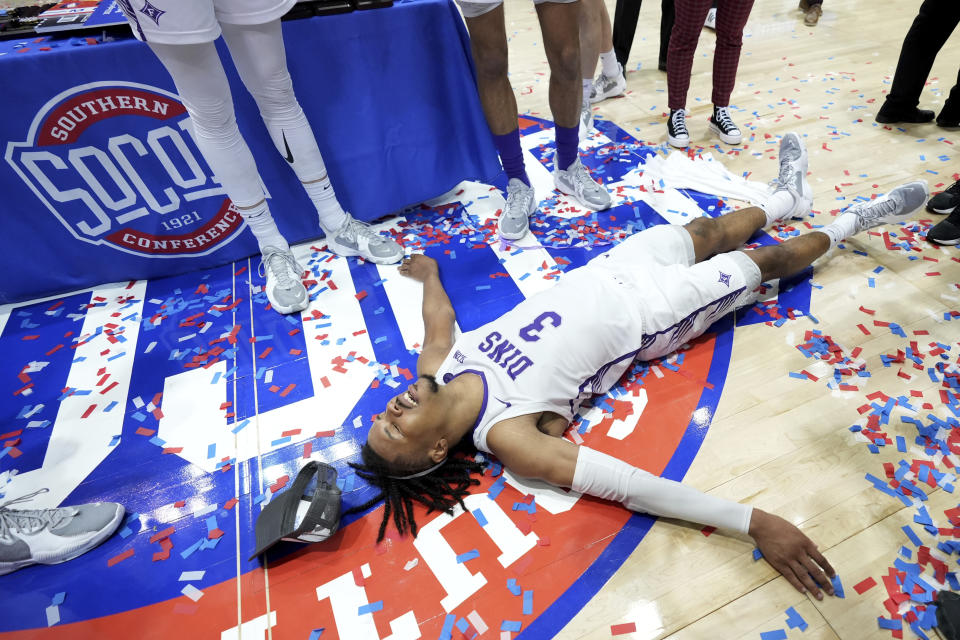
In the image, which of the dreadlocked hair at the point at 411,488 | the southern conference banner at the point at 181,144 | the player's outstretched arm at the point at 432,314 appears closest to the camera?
the dreadlocked hair at the point at 411,488

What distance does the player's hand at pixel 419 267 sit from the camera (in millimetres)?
2111

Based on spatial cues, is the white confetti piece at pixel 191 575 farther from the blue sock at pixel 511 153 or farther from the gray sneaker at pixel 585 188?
the gray sneaker at pixel 585 188

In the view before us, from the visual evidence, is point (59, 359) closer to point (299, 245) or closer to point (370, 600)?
point (299, 245)

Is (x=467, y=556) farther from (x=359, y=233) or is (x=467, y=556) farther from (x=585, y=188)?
(x=585, y=188)

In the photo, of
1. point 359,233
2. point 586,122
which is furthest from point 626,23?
point 359,233

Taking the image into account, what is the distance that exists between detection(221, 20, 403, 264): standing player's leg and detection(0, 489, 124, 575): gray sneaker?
1.36 metres

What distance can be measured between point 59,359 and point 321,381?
3.79ft

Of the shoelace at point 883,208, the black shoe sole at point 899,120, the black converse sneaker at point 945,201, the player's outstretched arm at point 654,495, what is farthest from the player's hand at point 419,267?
the black shoe sole at point 899,120

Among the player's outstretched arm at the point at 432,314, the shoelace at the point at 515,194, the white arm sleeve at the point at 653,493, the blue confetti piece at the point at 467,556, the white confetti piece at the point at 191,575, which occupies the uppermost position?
the shoelace at the point at 515,194

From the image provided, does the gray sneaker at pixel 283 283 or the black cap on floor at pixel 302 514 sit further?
the gray sneaker at pixel 283 283

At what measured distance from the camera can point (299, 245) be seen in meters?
2.48

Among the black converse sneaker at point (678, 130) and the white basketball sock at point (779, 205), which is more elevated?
the black converse sneaker at point (678, 130)

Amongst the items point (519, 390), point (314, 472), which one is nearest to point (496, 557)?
point (519, 390)

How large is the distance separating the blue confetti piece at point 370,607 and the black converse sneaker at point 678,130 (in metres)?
2.76
